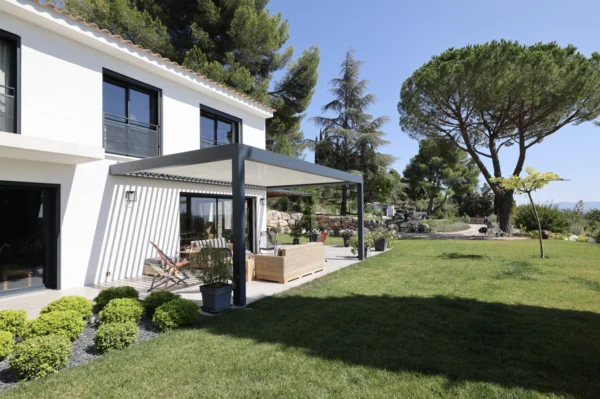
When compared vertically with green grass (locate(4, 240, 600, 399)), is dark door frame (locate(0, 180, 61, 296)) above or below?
above

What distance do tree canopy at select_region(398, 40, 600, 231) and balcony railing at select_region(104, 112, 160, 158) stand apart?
1971 centimetres

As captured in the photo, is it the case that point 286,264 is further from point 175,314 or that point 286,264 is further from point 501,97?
point 501,97

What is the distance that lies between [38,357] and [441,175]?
43007mm

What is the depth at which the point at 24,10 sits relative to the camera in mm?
6996

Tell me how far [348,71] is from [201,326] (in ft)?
94.1

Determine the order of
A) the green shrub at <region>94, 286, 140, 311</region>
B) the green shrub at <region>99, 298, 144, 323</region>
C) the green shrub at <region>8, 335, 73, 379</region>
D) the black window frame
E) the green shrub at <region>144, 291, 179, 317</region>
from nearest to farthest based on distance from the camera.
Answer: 1. the green shrub at <region>8, 335, 73, 379</region>
2. the green shrub at <region>99, 298, 144, 323</region>
3. the green shrub at <region>144, 291, 179, 317</region>
4. the green shrub at <region>94, 286, 140, 311</region>
5. the black window frame

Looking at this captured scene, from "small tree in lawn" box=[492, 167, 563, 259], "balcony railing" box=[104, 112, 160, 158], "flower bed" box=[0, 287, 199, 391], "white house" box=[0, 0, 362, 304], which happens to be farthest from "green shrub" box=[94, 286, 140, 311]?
"small tree in lawn" box=[492, 167, 563, 259]

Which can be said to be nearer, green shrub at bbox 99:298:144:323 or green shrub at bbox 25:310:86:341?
green shrub at bbox 25:310:86:341

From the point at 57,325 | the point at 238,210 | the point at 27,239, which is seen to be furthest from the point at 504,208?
the point at 27,239

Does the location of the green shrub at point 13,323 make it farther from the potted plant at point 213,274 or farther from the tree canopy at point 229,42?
the tree canopy at point 229,42

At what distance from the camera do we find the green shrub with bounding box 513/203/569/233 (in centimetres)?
2389

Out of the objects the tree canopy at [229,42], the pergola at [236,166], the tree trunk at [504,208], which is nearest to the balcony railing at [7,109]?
the pergola at [236,166]

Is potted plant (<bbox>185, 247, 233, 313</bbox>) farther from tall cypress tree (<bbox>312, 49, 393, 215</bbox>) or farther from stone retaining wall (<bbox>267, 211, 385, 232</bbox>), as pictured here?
tall cypress tree (<bbox>312, 49, 393, 215</bbox>)

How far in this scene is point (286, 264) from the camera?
9.03 m
